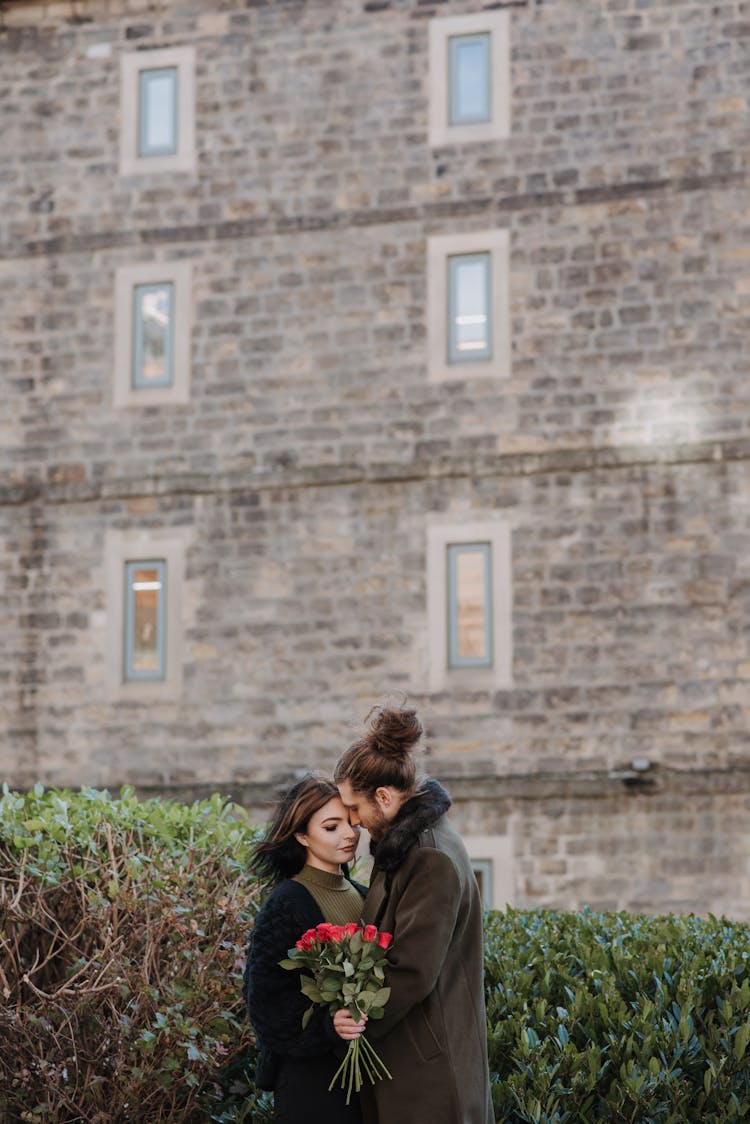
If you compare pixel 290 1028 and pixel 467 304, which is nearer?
pixel 290 1028

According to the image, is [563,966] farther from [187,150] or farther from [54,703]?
[187,150]

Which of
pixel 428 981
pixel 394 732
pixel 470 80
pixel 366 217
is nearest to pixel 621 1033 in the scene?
pixel 428 981

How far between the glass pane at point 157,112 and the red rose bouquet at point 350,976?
1383cm

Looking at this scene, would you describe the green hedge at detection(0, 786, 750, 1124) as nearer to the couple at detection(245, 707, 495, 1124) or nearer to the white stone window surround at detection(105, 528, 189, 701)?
the couple at detection(245, 707, 495, 1124)

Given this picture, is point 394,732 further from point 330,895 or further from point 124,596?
point 124,596

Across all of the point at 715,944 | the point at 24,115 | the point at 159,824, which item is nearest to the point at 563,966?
the point at 715,944

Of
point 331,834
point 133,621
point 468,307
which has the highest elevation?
point 468,307

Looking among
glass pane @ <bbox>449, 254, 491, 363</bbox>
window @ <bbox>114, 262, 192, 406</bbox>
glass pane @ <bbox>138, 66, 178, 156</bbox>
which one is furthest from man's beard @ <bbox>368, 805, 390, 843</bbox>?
glass pane @ <bbox>138, 66, 178, 156</bbox>

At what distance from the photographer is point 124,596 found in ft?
56.6

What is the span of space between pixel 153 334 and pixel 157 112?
2281mm

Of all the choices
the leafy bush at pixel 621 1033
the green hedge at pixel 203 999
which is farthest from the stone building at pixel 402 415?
the leafy bush at pixel 621 1033

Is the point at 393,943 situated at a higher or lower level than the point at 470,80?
lower

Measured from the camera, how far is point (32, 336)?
17.9 metres

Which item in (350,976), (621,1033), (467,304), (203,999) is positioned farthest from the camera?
(467,304)
